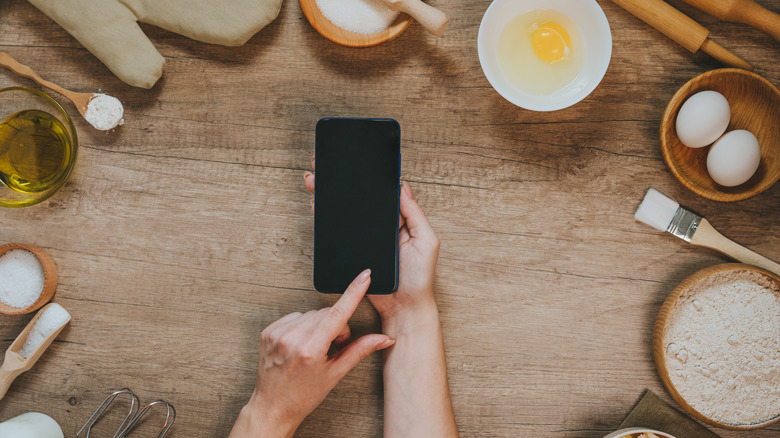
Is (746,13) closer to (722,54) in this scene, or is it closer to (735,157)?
(722,54)

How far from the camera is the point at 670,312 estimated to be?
33.0 inches

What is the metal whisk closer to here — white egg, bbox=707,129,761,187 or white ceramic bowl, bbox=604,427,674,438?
white ceramic bowl, bbox=604,427,674,438

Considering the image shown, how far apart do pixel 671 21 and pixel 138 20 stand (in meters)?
1.00

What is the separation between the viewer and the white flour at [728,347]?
84 centimetres

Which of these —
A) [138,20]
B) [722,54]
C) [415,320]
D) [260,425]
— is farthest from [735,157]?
[138,20]

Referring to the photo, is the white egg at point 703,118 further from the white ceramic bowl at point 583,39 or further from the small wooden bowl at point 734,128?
the white ceramic bowl at point 583,39

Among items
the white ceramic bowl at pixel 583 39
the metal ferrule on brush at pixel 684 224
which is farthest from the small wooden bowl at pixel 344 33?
the metal ferrule on brush at pixel 684 224

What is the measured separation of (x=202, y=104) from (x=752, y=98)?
3.44 feet

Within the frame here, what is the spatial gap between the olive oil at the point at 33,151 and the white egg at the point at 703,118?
1141mm

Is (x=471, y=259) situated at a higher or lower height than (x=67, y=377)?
higher

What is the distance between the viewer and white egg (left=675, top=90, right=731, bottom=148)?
2.57 feet

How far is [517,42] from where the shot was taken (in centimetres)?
86

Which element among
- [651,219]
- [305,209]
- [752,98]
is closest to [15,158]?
[305,209]

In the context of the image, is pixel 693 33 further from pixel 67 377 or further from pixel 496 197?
pixel 67 377
